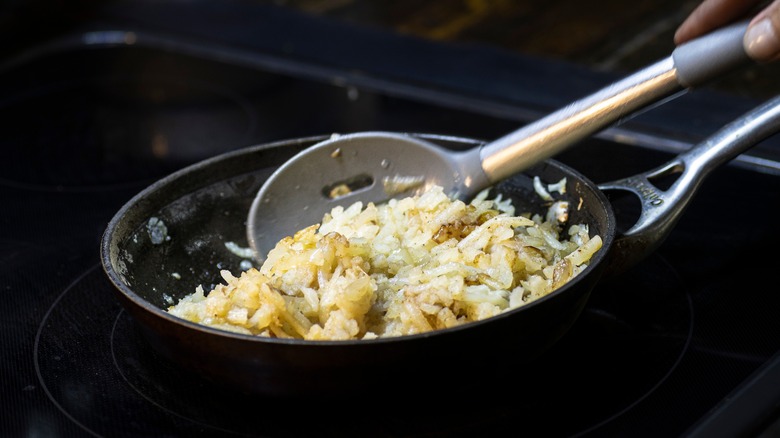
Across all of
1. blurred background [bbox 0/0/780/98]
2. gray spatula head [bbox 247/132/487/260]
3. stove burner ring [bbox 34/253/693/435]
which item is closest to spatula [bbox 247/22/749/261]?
gray spatula head [bbox 247/132/487/260]

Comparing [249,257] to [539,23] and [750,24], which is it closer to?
[750,24]

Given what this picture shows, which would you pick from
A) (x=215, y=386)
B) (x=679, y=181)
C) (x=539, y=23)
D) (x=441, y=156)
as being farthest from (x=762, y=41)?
(x=539, y=23)

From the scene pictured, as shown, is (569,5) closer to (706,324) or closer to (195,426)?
(706,324)

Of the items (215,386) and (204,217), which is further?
(204,217)

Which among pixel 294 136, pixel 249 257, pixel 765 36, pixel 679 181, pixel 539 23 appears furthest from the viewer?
pixel 539 23

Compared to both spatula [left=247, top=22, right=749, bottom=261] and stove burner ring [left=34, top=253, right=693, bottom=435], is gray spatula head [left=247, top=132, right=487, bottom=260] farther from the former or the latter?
stove burner ring [left=34, top=253, right=693, bottom=435]

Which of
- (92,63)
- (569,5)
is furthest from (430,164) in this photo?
(569,5)

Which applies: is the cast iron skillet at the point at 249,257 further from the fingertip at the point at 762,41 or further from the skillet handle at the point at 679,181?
the fingertip at the point at 762,41
